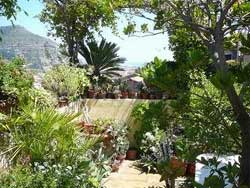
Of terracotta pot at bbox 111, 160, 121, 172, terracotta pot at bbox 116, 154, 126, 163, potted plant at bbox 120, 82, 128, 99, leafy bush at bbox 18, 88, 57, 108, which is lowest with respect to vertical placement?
terracotta pot at bbox 111, 160, 121, 172

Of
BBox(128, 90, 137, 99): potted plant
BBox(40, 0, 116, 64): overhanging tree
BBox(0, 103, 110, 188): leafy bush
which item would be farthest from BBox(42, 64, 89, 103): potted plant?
BBox(0, 103, 110, 188): leafy bush

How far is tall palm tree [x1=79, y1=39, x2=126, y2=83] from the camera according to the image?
11.3 metres

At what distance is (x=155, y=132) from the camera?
8758 millimetres

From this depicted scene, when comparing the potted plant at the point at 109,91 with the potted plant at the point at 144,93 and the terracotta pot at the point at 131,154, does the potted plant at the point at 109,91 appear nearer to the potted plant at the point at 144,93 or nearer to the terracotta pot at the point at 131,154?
the potted plant at the point at 144,93

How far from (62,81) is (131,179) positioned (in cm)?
258

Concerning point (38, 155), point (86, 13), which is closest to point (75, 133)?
point (38, 155)

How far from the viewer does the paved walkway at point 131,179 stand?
287 inches

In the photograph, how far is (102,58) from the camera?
11.3 m

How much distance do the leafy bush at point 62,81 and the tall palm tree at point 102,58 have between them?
2101 mm

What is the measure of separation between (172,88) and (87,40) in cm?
994

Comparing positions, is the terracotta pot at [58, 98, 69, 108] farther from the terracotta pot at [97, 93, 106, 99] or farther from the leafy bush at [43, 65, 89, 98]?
the terracotta pot at [97, 93, 106, 99]

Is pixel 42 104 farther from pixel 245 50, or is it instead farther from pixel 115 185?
pixel 245 50

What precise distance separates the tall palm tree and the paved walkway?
3487 mm

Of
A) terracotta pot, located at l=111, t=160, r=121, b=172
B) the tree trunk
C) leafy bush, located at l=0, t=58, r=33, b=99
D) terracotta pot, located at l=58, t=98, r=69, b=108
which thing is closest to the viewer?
the tree trunk
